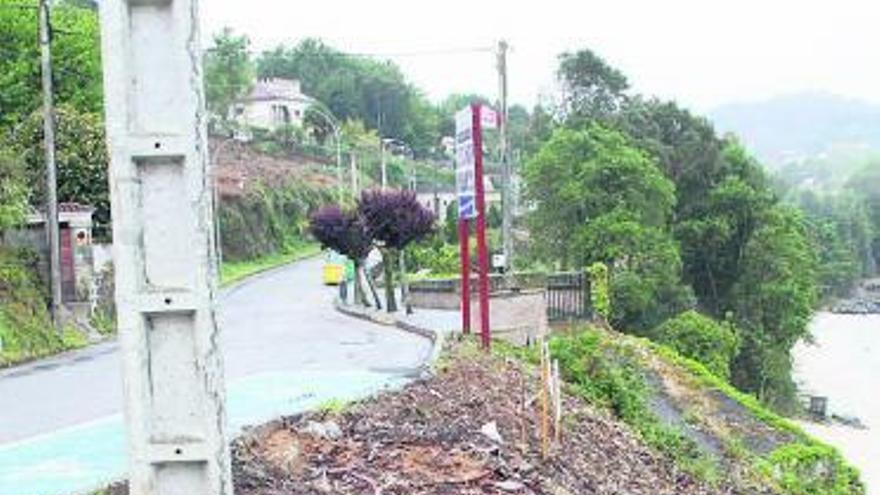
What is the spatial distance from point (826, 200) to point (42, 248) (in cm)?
13147

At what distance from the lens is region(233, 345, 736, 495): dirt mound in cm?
739

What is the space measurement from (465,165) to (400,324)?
30.5 ft

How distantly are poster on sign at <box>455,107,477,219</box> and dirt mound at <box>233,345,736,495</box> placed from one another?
2.28m

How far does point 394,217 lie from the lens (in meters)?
24.9

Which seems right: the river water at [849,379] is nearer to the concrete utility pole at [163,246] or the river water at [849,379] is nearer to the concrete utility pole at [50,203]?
the concrete utility pole at [50,203]

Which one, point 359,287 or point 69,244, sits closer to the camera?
point 69,244

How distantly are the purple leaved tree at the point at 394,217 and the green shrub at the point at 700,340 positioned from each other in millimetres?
11226

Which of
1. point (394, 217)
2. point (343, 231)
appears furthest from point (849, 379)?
point (394, 217)

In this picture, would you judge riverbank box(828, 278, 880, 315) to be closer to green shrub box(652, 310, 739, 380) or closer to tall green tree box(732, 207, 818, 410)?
tall green tree box(732, 207, 818, 410)

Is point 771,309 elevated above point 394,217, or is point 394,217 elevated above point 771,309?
point 394,217

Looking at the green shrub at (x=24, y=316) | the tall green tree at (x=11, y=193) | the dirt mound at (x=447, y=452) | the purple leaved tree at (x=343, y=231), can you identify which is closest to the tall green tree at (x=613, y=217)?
the purple leaved tree at (x=343, y=231)

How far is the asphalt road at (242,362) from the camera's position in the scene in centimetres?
1226

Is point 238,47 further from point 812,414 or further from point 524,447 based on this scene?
point 524,447

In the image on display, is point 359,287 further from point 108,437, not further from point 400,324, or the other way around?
point 108,437
